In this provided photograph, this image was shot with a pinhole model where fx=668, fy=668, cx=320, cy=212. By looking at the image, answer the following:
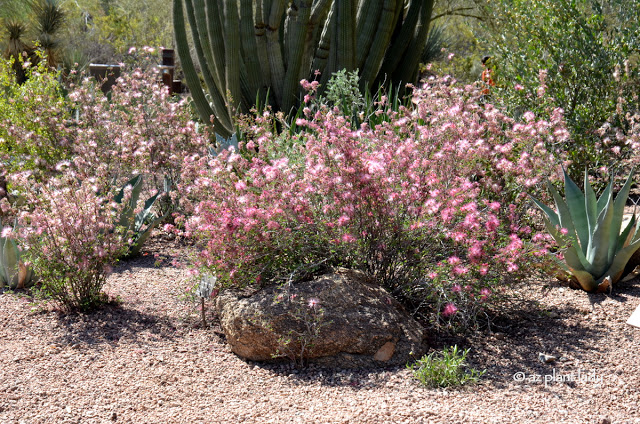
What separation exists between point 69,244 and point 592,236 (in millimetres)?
3294

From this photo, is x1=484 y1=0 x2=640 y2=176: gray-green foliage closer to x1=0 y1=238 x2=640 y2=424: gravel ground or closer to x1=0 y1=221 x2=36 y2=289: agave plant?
x1=0 y1=238 x2=640 y2=424: gravel ground

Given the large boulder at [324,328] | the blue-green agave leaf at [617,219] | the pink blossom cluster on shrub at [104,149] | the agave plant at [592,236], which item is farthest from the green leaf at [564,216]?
the pink blossom cluster on shrub at [104,149]

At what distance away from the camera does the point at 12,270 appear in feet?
15.5

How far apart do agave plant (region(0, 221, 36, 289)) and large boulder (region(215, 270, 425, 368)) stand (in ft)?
6.30

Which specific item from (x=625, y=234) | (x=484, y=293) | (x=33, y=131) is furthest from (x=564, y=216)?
(x=33, y=131)

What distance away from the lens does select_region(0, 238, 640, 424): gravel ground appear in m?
2.91

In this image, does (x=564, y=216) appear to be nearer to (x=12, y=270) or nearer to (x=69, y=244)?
(x=69, y=244)

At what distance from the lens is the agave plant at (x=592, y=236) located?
4277mm

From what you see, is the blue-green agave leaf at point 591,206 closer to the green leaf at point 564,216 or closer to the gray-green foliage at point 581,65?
the green leaf at point 564,216

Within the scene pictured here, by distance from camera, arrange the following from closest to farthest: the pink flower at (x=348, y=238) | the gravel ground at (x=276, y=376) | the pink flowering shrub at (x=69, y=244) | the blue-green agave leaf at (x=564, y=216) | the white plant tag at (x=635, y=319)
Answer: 1. the gravel ground at (x=276, y=376)
2. the pink flower at (x=348, y=238)
3. the white plant tag at (x=635, y=319)
4. the pink flowering shrub at (x=69, y=244)
5. the blue-green agave leaf at (x=564, y=216)

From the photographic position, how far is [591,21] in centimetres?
557

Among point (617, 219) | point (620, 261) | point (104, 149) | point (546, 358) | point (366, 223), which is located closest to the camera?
point (546, 358)

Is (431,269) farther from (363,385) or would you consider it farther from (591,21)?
(591,21)

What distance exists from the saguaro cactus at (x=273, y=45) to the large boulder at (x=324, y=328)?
4410 mm
